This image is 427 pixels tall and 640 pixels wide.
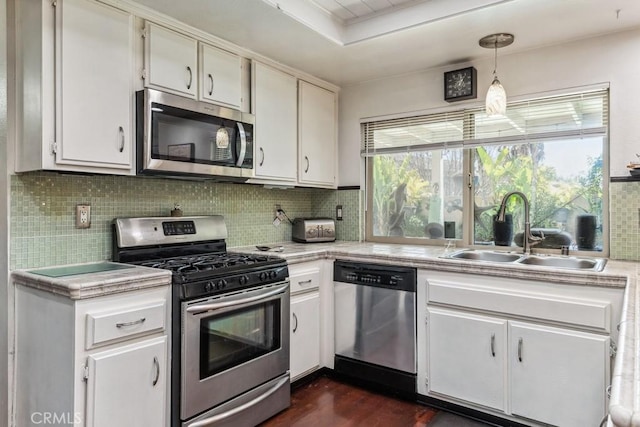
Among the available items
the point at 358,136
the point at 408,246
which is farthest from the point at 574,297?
the point at 358,136

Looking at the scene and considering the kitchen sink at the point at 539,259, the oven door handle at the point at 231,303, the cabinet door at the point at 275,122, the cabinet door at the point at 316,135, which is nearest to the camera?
the oven door handle at the point at 231,303

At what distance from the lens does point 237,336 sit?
2188 mm

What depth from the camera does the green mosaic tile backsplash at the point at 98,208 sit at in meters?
1.95

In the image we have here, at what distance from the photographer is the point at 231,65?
8.46ft

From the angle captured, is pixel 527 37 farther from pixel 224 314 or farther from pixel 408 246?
pixel 224 314

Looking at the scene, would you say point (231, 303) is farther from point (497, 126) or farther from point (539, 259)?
point (497, 126)

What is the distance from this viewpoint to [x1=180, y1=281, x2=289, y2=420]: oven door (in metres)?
1.94

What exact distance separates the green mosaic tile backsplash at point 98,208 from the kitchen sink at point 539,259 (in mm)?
1478

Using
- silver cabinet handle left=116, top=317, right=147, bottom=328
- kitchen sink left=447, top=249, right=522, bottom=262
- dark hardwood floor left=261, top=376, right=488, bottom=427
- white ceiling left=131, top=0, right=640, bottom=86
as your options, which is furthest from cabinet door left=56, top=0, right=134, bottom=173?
kitchen sink left=447, top=249, right=522, bottom=262

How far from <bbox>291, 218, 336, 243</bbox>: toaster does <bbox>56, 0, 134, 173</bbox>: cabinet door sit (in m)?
1.55

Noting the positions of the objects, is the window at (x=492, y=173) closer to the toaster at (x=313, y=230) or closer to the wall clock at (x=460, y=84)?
the wall clock at (x=460, y=84)

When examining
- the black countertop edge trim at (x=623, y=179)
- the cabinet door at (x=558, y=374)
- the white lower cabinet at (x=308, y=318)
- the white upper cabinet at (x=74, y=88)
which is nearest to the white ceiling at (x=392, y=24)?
the white upper cabinet at (x=74, y=88)

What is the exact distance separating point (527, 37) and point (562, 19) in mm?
243

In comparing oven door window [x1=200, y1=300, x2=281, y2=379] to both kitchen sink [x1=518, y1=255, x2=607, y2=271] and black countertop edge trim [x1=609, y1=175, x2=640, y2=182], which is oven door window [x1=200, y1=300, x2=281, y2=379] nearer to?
kitchen sink [x1=518, y1=255, x2=607, y2=271]
